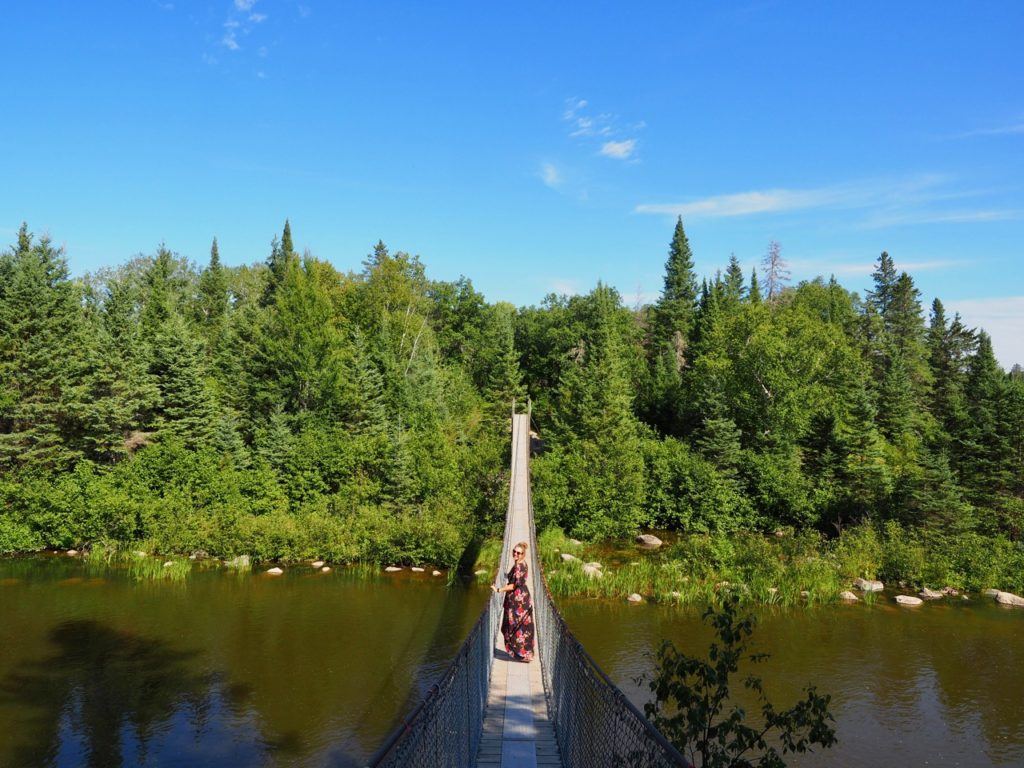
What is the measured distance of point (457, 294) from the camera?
123ft

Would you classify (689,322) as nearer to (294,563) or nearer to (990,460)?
(990,460)

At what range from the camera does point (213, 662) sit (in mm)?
11711

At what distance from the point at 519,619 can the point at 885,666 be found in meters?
8.66

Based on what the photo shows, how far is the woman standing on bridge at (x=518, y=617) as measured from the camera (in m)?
7.17

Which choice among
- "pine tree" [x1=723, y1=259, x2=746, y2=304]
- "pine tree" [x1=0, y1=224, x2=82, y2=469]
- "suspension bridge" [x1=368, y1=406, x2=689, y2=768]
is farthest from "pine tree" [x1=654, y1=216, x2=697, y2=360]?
"suspension bridge" [x1=368, y1=406, x2=689, y2=768]

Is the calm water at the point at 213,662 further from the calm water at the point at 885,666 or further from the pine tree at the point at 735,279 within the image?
the pine tree at the point at 735,279

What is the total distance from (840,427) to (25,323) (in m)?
25.4

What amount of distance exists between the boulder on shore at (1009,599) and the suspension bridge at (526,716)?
1357 centimetres

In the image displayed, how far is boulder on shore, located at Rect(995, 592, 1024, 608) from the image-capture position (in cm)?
1542

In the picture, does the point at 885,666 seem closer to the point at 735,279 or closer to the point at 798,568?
the point at 798,568

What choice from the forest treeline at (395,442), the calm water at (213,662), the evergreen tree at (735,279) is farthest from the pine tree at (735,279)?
the calm water at (213,662)

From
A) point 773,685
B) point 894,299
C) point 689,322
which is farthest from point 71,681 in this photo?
point 894,299

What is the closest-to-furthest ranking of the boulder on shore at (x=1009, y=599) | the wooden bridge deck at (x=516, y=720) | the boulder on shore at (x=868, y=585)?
the wooden bridge deck at (x=516, y=720)
the boulder on shore at (x=1009, y=599)
the boulder on shore at (x=868, y=585)

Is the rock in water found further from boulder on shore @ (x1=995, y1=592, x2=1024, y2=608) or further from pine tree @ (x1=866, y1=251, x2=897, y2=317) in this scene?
pine tree @ (x1=866, y1=251, x2=897, y2=317)
